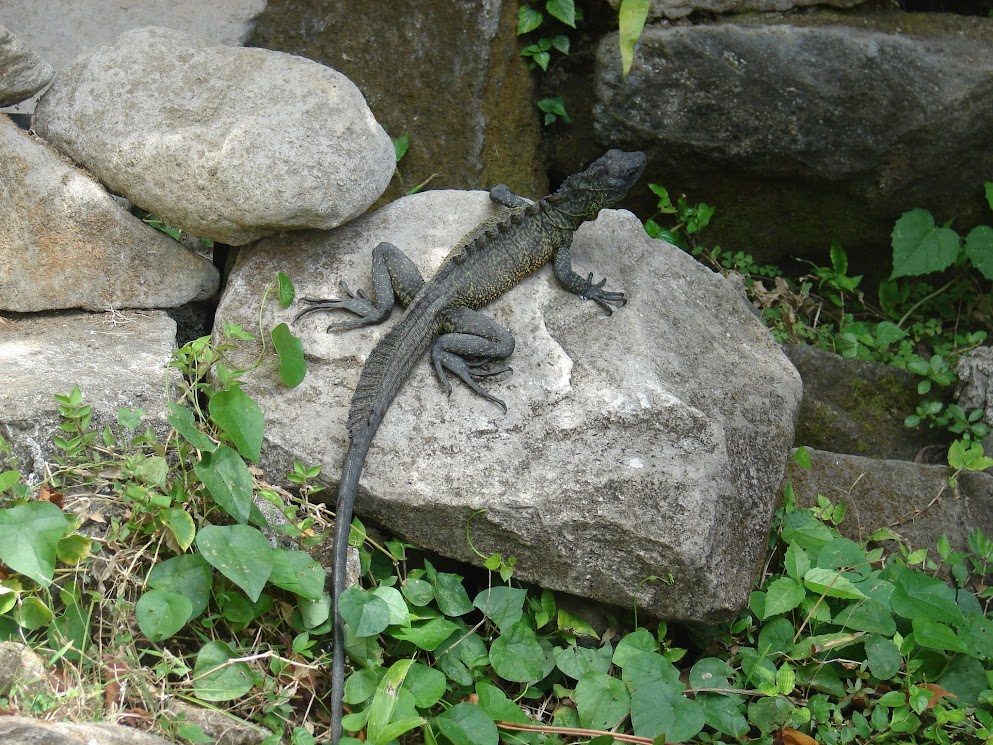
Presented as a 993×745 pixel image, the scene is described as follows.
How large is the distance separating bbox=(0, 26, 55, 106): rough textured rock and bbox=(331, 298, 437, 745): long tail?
221 cm

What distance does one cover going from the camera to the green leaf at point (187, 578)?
11.5 feet

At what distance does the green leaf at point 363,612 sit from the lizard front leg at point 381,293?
154 cm

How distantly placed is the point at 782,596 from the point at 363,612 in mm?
1980

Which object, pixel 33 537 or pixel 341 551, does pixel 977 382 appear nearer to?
pixel 341 551

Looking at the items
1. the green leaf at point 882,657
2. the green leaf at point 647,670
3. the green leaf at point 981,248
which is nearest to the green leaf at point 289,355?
the green leaf at point 647,670

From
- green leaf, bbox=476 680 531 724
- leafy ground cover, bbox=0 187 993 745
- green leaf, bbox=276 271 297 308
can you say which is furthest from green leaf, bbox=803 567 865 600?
green leaf, bbox=276 271 297 308

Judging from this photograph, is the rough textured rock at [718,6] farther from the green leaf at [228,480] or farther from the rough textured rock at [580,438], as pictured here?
the green leaf at [228,480]

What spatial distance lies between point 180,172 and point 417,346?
1445mm

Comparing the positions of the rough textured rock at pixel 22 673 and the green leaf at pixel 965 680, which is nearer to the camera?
the rough textured rock at pixel 22 673

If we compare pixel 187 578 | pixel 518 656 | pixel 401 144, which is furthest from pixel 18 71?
pixel 518 656

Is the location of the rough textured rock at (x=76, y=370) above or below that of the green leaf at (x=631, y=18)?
below

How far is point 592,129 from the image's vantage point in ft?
21.2

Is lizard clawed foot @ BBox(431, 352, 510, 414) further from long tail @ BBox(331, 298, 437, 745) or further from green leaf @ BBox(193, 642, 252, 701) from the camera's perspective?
green leaf @ BBox(193, 642, 252, 701)

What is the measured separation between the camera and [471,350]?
4527 millimetres
